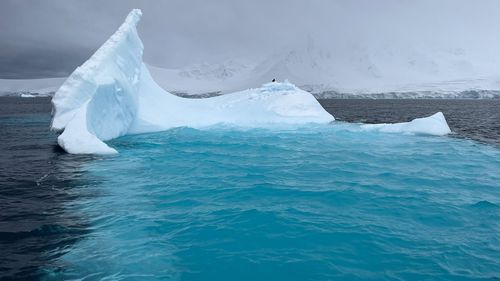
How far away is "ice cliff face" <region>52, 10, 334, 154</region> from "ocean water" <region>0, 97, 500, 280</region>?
2.54 meters

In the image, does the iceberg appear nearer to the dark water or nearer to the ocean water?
the dark water

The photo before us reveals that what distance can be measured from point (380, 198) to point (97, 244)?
21.7 ft

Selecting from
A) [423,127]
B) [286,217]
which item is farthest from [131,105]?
[423,127]

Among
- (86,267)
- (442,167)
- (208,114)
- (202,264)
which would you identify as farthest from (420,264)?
(208,114)

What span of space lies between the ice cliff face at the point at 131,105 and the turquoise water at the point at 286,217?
3129 mm

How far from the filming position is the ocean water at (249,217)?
214 inches

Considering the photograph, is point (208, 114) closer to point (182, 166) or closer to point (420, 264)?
point (182, 166)

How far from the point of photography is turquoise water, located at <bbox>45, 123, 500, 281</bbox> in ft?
17.8

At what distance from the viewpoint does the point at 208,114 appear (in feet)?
88.7

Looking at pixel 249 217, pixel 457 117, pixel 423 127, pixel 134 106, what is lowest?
pixel 249 217

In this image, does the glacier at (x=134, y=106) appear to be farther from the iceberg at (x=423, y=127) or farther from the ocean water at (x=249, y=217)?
the ocean water at (x=249, y=217)

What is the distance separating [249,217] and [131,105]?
14979 millimetres

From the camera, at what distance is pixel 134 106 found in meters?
20.8

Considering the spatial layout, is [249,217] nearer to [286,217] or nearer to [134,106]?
[286,217]
